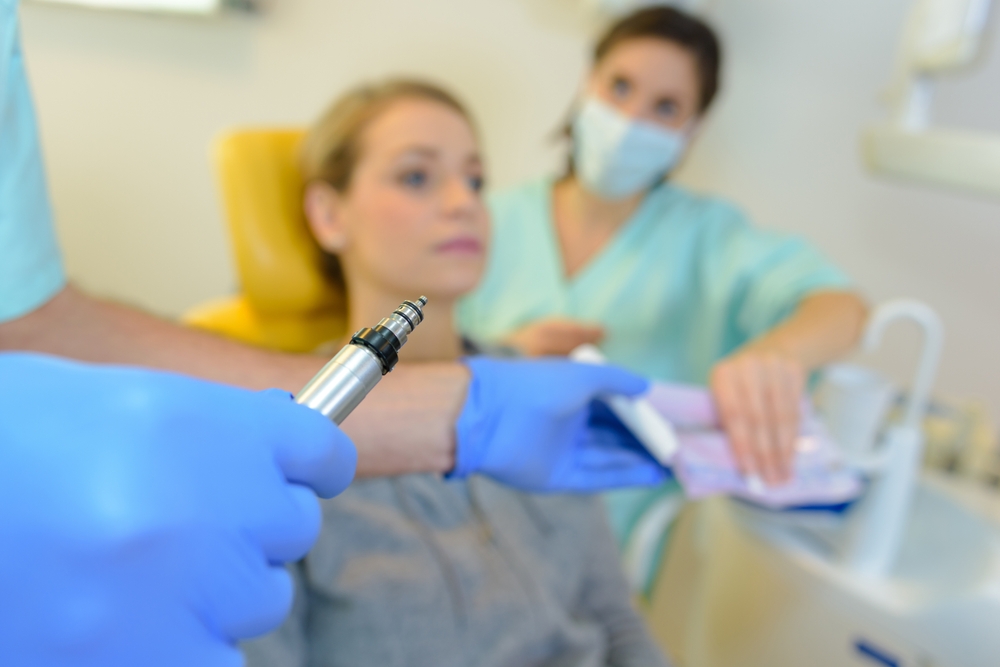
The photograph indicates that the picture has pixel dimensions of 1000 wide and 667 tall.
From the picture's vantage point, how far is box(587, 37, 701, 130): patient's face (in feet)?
3.94

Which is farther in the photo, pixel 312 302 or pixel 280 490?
pixel 312 302

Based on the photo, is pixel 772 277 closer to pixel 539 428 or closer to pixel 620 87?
pixel 620 87

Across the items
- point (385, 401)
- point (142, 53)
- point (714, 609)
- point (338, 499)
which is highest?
point (142, 53)

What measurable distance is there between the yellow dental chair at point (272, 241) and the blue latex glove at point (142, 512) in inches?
30.4

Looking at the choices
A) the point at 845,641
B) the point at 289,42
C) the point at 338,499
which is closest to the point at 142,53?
the point at 289,42

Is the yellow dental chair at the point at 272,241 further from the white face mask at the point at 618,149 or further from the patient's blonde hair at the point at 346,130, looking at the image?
the white face mask at the point at 618,149

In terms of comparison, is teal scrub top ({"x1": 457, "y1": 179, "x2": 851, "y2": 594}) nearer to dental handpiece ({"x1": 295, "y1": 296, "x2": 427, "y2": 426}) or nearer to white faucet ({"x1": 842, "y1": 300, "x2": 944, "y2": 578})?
white faucet ({"x1": 842, "y1": 300, "x2": 944, "y2": 578})

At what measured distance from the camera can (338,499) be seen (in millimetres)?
800

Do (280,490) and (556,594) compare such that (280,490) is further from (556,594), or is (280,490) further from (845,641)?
(845,641)

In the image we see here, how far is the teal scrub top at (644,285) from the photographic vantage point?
1.28m

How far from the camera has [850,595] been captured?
0.87 m

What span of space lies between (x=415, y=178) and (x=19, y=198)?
0.53 meters

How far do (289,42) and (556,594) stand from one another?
4.09 ft

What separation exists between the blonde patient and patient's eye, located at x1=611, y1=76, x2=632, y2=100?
0.33m
